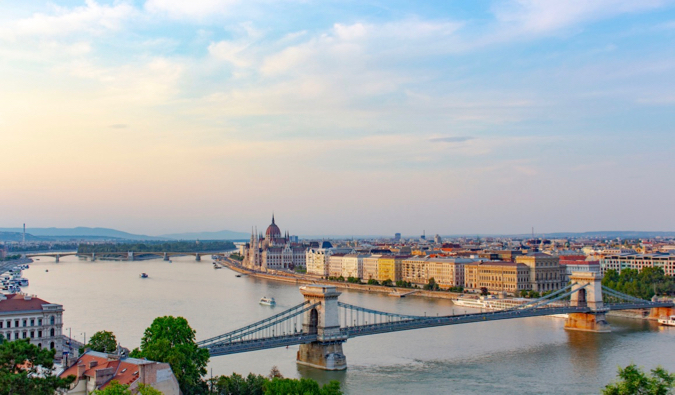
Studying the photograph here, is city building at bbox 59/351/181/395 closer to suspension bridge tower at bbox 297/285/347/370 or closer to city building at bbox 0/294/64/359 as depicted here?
city building at bbox 0/294/64/359

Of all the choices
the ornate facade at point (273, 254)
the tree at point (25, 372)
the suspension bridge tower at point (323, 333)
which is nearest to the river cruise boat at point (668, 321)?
the suspension bridge tower at point (323, 333)

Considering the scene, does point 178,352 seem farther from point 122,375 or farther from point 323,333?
point 323,333

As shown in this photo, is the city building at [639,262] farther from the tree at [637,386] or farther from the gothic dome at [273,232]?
the gothic dome at [273,232]

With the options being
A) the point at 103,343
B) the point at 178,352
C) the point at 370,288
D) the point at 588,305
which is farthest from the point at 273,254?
the point at 178,352

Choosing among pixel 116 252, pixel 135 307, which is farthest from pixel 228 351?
pixel 116 252

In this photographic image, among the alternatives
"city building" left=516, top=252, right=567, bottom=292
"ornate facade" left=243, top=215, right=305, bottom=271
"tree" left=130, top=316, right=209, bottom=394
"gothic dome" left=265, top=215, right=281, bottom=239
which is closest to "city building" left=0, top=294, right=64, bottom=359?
"tree" left=130, top=316, right=209, bottom=394

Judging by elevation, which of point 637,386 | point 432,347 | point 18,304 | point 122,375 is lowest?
point 432,347

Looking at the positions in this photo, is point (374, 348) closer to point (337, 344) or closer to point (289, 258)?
point (337, 344)
